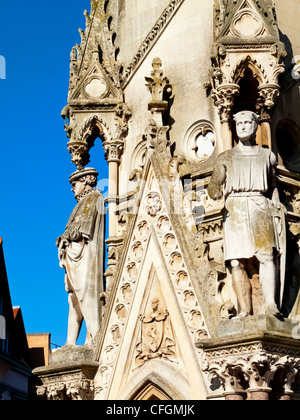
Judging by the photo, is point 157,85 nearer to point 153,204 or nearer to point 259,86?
point 259,86

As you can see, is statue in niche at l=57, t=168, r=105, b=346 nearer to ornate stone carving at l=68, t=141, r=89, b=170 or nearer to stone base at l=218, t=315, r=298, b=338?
ornate stone carving at l=68, t=141, r=89, b=170

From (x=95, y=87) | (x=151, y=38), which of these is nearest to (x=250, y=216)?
(x=95, y=87)

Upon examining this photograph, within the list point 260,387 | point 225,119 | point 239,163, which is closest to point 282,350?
point 260,387

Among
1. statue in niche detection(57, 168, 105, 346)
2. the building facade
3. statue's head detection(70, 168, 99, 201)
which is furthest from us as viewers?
statue's head detection(70, 168, 99, 201)

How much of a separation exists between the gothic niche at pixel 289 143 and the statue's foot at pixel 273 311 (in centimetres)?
445

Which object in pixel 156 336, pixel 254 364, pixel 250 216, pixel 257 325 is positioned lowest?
pixel 254 364

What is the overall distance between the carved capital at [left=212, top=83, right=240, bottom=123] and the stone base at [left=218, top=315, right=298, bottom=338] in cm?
420

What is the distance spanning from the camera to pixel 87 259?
605 inches

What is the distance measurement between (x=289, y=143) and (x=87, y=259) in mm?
4268

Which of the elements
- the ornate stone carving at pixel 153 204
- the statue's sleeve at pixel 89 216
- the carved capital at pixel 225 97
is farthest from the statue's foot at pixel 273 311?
the carved capital at pixel 225 97

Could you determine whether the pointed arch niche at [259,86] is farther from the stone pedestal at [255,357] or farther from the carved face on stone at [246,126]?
the stone pedestal at [255,357]

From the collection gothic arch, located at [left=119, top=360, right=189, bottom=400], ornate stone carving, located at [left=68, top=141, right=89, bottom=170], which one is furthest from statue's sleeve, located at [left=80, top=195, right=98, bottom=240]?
gothic arch, located at [left=119, top=360, right=189, bottom=400]

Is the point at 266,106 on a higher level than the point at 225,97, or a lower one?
lower

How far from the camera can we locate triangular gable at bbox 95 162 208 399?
46.2 ft
